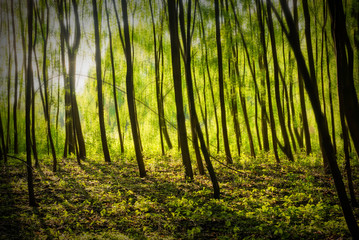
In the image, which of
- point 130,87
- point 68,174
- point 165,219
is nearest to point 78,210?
point 165,219

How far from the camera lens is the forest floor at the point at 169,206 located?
117 inches

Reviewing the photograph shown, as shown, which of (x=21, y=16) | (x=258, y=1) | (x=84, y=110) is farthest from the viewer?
(x=84, y=110)

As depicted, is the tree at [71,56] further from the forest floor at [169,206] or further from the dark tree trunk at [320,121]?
the dark tree trunk at [320,121]

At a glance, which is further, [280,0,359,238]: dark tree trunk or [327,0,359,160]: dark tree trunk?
[327,0,359,160]: dark tree trunk

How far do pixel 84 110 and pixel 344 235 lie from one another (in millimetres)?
10923

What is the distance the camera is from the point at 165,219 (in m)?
3.52

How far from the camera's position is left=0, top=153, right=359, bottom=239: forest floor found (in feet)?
9.78

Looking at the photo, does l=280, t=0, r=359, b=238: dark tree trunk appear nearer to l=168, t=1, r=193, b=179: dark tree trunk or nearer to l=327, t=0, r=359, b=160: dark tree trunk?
l=327, t=0, r=359, b=160: dark tree trunk

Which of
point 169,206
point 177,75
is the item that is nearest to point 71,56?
point 177,75

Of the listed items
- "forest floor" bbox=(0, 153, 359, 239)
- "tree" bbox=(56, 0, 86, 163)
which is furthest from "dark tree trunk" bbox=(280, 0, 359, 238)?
"tree" bbox=(56, 0, 86, 163)

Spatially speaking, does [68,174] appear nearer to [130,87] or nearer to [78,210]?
[78,210]

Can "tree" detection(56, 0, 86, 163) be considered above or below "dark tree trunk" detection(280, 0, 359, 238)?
above

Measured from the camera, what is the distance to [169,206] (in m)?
4.04

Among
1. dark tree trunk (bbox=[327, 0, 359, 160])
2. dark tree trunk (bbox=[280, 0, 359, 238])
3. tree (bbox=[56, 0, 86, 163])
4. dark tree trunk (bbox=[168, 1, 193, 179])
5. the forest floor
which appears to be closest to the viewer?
dark tree trunk (bbox=[280, 0, 359, 238])
